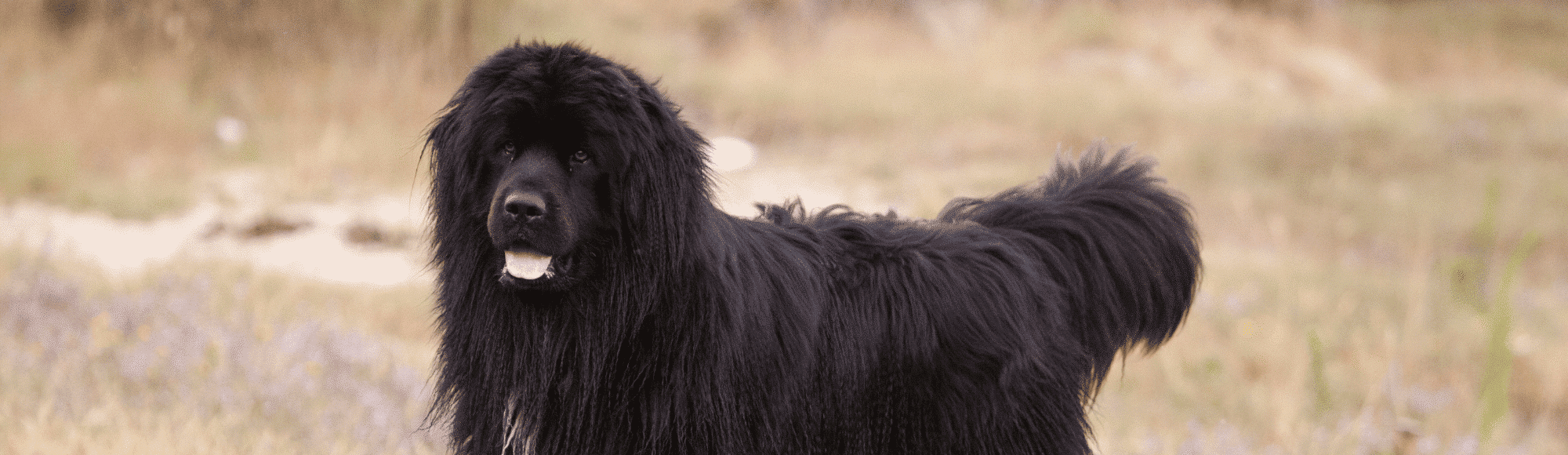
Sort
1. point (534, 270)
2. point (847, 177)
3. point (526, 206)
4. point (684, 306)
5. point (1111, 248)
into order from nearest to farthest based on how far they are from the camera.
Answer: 1. point (526, 206)
2. point (534, 270)
3. point (684, 306)
4. point (1111, 248)
5. point (847, 177)

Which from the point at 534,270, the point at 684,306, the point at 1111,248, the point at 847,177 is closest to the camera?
the point at 534,270

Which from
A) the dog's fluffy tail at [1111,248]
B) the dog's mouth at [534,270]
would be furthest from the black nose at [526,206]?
the dog's fluffy tail at [1111,248]

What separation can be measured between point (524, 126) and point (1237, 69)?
1985cm

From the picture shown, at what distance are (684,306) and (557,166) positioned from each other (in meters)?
0.47

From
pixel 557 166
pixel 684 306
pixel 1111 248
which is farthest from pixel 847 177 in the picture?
pixel 557 166

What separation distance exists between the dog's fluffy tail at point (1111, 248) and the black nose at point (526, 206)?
1.67 metres

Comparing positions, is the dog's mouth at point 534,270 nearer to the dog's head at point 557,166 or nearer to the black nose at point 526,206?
the dog's head at point 557,166

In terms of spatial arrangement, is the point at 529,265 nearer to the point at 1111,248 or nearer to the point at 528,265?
the point at 528,265

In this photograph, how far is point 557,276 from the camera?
256 centimetres

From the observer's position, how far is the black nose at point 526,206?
2361mm

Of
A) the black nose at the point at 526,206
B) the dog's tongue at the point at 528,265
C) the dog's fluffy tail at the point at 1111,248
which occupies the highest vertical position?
the dog's fluffy tail at the point at 1111,248

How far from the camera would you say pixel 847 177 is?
12.2 meters

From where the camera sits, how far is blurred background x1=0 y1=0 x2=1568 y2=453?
4.67 m

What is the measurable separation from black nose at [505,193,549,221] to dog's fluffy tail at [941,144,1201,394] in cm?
167
